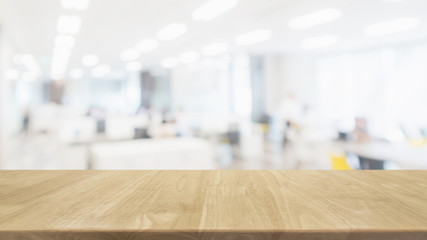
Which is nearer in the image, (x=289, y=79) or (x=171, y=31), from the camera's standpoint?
(x=171, y=31)

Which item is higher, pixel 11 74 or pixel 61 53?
pixel 61 53

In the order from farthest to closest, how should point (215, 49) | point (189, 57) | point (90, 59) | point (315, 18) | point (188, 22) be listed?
point (90, 59)
point (189, 57)
point (215, 49)
point (188, 22)
point (315, 18)

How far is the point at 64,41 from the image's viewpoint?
7074 mm

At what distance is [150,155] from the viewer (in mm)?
2660

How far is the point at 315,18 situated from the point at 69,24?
4.52 metres

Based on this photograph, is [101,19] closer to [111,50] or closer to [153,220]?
[111,50]

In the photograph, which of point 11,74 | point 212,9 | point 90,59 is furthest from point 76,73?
point 212,9

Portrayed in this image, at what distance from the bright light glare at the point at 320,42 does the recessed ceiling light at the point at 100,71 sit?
7.64 m

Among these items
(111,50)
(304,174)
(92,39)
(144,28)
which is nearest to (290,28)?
(144,28)

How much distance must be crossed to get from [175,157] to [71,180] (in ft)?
7.38

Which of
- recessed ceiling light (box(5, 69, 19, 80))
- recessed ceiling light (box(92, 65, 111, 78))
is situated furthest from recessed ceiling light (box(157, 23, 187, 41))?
recessed ceiling light (box(92, 65, 111, 78))

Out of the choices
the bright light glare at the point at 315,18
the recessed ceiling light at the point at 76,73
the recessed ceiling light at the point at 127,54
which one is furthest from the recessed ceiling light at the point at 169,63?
the bright light glare at the point at 315,18

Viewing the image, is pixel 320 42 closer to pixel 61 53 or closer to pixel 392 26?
pixel 392 26

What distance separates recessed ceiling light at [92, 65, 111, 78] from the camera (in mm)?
12018
